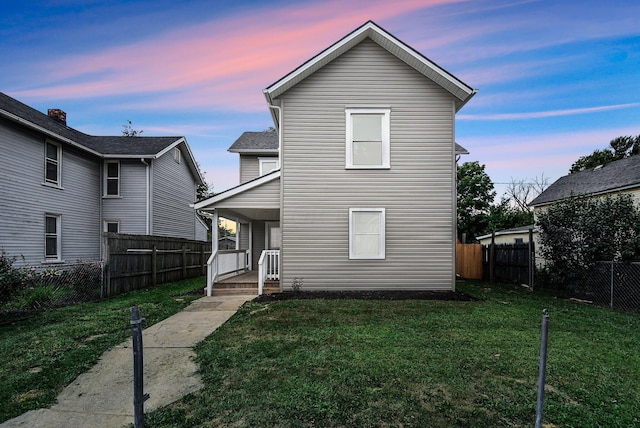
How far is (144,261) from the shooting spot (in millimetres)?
12383

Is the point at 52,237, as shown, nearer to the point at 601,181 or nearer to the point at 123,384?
the point at 123,384

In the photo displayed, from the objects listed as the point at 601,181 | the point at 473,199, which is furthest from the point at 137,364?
the point at 473,199

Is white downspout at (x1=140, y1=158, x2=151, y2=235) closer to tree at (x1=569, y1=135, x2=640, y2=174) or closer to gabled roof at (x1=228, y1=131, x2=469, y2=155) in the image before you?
gabled roof at (x1=228, y1=131, x2=469, y2=155)

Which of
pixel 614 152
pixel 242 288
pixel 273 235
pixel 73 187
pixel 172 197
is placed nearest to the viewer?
pixel 242 288

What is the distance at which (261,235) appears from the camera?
15.2 meters

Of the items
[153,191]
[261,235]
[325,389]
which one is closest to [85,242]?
[153,191]

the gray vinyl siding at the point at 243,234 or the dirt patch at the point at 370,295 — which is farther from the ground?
the gray vinyl siding at the point at 243,234

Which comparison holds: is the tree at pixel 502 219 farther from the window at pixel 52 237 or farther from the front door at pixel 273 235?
the window at pixel 52 237

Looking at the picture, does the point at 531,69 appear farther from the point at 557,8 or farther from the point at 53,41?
the point at 53,41

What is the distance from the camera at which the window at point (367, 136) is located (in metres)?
10.1

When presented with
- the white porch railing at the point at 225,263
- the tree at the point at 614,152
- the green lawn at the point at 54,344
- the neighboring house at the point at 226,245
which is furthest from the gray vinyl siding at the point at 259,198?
the tree at the point at 614,152

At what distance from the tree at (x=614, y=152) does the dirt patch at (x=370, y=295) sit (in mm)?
33131

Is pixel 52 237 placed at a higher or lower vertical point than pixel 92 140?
lower

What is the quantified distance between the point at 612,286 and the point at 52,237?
1884 centimetres
